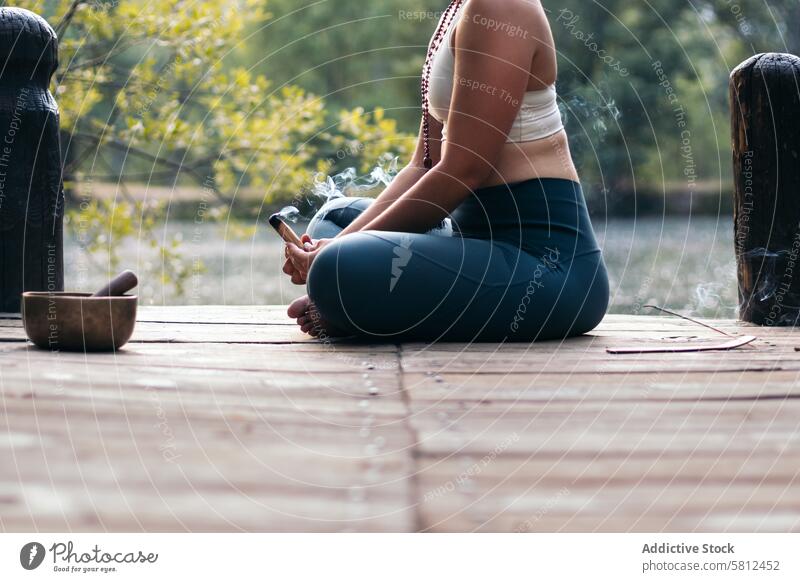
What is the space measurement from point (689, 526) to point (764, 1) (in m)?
10.4

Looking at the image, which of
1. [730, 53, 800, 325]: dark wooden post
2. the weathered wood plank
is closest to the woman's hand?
the weathered wood plank

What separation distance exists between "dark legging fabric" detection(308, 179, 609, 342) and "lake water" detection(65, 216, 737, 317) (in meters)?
2.86

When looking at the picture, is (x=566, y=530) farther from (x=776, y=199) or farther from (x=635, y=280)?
(x=635, y=280)

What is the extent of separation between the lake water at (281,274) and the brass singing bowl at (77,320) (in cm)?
289

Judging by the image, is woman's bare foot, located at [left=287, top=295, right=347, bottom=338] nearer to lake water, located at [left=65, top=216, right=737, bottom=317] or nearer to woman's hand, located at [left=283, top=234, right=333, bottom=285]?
woman's hand, located at [left=283, top=234, right=333, bottom=285]

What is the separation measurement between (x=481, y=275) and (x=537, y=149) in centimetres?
31

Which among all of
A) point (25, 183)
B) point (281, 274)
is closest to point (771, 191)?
point (25, 183)

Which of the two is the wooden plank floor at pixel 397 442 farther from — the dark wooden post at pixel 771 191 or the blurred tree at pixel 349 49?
the blurred tree at pixel 349 49

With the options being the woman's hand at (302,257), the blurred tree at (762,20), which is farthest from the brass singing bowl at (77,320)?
the blurred tree at (762,20)

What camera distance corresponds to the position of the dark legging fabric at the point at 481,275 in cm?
185

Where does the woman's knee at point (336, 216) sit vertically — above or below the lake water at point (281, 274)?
above

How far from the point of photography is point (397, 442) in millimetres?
1087

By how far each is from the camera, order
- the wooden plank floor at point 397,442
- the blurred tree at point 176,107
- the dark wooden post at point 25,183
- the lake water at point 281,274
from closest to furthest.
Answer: the wooden plank floor at point 397,442 < the dark wooden post at point 25,183 < the blurred tree at point 176,107 < the lake water at point 281,274

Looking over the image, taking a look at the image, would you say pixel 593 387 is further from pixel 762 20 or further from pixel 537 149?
pixel 762 20
